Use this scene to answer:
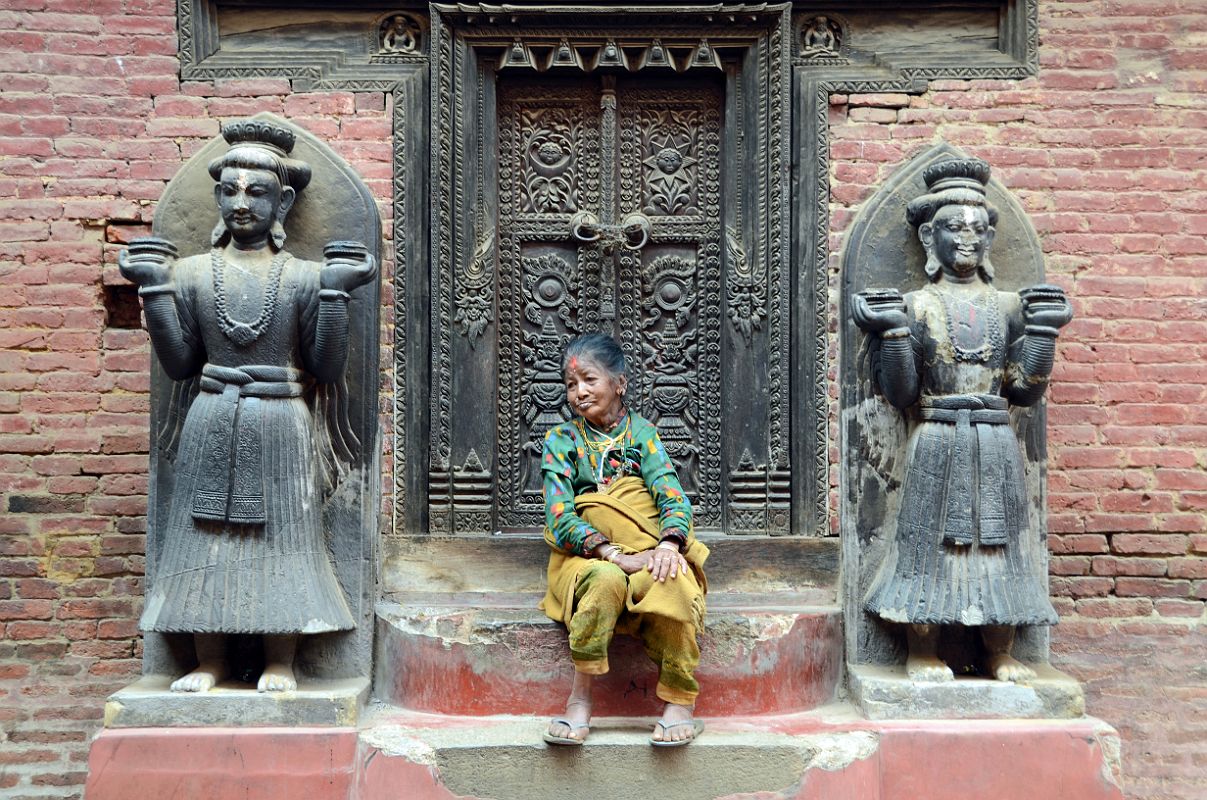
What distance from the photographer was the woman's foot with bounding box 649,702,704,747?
409cm

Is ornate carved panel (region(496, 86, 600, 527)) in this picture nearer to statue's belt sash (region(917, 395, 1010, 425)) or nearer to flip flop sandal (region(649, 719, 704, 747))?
flip flop sandal (region(649, 719, 704, 747))

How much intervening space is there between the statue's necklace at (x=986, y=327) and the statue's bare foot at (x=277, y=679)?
8.89 feet

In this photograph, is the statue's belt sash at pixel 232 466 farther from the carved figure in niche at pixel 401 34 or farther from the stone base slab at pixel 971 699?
the stone base slab at pixel 971 699

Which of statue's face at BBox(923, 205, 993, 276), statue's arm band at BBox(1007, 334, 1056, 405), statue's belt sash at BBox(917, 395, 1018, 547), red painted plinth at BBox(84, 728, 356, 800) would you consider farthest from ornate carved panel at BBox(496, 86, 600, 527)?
statue's arm band at BBox(1007, 334, 1056, 405)

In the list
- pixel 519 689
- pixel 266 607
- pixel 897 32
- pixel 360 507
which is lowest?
pixel 519 689

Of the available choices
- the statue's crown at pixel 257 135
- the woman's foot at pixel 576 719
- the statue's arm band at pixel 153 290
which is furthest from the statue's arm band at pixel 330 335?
the woman's foot at pixel 576 719

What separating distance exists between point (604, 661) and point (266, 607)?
123cm

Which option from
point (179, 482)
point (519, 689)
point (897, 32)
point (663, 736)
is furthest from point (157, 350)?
point (897, 32)

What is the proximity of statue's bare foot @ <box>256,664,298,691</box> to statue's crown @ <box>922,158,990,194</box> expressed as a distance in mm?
3032

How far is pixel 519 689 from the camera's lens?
4.47 m

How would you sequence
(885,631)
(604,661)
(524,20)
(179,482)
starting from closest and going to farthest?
(604,661)
(179,482)
(885,631)
(524,20)

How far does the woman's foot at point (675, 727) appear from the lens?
13.4 feet

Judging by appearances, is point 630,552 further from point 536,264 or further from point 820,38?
point 820,38

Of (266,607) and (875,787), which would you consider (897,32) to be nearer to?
(875,787)
